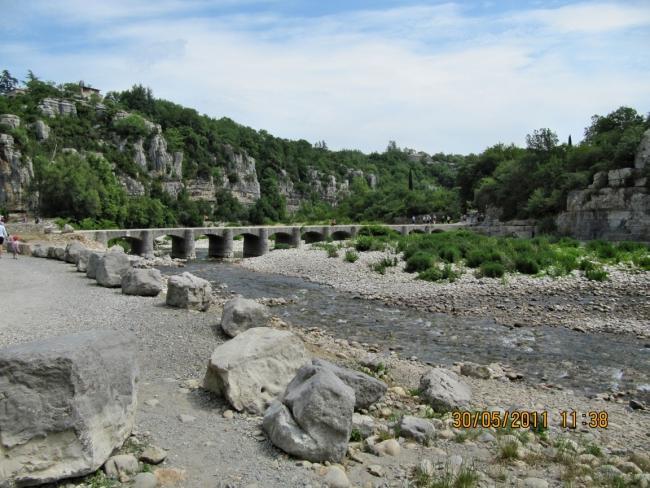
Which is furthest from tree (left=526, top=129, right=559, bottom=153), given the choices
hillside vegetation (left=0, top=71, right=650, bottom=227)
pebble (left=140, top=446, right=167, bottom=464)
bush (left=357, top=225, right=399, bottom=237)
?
pebble (left=140, top=446, right=167, bottom=464)

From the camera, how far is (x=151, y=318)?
1264 centimetres

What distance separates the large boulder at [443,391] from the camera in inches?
346

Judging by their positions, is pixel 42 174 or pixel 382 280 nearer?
pixel 382 280

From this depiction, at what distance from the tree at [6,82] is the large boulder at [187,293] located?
466 feet

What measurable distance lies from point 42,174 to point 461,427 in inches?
2776

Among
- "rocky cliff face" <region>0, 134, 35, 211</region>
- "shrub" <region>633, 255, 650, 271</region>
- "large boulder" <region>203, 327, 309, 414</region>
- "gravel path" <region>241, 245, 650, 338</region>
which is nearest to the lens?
"large boulder" <region>203, 327, 309, 414</region>

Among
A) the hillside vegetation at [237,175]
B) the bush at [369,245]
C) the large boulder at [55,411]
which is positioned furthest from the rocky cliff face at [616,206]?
the large boulder at [55,411]

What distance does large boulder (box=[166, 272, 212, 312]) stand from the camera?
1412cm

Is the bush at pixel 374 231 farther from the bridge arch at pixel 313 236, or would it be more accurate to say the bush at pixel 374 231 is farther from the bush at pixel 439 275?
the bush at pixel 439 275

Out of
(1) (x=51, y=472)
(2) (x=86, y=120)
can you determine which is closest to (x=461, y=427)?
(1) (x=51, y=472)

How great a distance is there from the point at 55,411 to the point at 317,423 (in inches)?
114

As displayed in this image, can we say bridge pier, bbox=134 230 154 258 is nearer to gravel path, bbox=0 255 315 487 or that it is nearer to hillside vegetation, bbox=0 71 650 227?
hillside vegetation, bbox=0 71 650 227

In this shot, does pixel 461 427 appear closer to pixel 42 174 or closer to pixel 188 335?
pixel 188 335

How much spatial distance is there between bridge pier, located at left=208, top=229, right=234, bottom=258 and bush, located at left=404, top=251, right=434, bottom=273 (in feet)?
88.8
